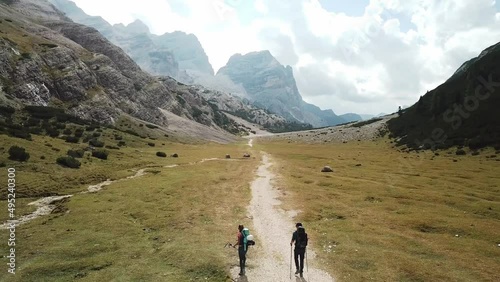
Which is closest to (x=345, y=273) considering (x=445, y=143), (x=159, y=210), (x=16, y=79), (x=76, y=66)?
Result: (x=159, y=210)

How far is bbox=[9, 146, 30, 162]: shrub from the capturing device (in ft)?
183

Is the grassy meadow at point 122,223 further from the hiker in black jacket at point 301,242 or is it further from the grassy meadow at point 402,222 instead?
the grassy meadow at point 402,222

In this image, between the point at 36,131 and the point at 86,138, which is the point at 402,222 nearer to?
the point at 86,138

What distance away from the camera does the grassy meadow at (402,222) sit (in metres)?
27.9

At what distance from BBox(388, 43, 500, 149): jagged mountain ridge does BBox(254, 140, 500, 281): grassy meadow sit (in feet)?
162

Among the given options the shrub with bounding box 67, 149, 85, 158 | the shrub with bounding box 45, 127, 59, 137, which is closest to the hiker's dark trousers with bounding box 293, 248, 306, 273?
the shrub with bounding box 67, 149, 85, 158

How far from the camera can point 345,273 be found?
26.7 meters

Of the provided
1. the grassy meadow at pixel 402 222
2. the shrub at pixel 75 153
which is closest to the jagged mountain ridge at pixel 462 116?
the grassy meadow at pixel 402 222

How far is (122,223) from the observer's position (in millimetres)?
39312

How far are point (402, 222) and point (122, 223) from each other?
110 ft

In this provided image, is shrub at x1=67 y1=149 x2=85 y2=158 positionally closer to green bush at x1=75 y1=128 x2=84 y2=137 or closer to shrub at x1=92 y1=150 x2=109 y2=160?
shrub at x1=92 y1=150 x2=109 y2=160

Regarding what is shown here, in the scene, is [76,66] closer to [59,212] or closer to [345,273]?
[59,212]

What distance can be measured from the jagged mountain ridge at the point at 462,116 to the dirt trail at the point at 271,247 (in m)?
97.7

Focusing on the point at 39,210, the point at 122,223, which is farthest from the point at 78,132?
the point at 122,223
